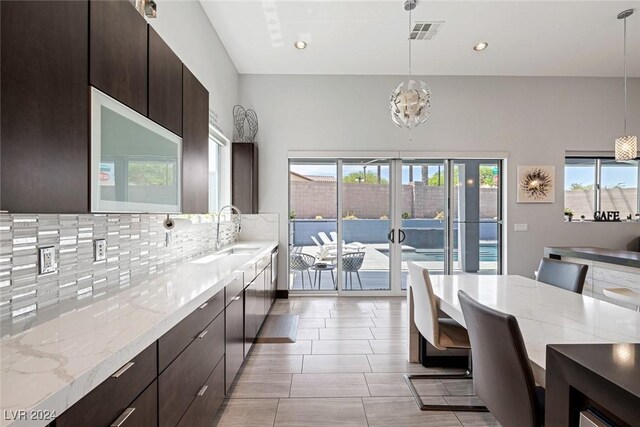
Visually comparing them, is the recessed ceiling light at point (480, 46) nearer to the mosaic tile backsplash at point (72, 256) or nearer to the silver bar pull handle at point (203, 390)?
the mosaic tile backsplash at point (72, 256)

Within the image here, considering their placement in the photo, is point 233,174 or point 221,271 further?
point 233,174

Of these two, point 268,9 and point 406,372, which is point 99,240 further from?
point 268,9

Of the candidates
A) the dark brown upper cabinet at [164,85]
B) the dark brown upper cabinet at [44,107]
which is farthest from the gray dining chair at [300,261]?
the dark brown upper cabinet at [44,107]

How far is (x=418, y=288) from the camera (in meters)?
2.42

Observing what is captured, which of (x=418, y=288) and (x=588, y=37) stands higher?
(x=588, y=37)

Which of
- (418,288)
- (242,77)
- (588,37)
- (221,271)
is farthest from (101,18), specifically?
(588,37)

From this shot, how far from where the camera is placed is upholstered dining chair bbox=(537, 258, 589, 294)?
2.46m

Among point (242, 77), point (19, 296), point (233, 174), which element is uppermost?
point (242, 77)

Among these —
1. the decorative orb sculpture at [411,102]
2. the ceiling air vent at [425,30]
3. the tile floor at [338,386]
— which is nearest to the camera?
the tile floor at [338,386]

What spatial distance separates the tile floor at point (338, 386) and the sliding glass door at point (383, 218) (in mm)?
1542

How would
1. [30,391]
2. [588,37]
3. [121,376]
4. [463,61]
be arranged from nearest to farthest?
[30,391], [121,376], [588,37], [463,61]

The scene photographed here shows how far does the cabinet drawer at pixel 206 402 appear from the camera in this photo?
5.26ft

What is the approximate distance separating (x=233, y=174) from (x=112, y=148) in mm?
3640

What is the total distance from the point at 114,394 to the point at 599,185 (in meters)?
6.97
